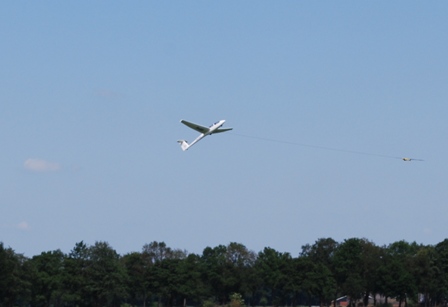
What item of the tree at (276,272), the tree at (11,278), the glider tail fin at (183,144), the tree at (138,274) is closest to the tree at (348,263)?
the tree at (276,272)

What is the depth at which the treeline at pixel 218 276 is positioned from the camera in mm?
145250

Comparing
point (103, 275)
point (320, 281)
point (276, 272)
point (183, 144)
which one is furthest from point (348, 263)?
point (183, 144)

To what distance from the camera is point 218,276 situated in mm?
165125

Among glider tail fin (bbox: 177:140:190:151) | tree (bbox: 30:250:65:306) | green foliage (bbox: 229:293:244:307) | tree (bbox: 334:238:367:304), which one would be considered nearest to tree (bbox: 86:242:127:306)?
tree (bbox: 30:250:65:306)

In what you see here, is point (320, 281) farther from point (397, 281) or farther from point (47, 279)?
point (47, 279)

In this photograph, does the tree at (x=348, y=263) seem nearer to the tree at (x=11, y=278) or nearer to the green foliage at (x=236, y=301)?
the green foliage at (x=236, y=301)

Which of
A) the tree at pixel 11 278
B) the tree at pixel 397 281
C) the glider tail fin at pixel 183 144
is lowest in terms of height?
the tree at pixel 11 278

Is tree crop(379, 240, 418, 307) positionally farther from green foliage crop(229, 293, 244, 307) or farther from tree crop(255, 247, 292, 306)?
green foliage crop(229, 293, 244, 307)

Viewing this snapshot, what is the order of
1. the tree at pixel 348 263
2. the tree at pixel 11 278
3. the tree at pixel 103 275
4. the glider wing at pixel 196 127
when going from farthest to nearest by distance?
the tree at pixel 348 263 < the tree at pixel 103 275 < the tree at pixel 11 278 < the glider wing at pixel 196 127

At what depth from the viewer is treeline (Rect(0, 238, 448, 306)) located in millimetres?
145250

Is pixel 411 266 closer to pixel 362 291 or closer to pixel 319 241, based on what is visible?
pixel 362 291

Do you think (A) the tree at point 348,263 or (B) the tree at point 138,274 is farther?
(A) the tree at point 348,263

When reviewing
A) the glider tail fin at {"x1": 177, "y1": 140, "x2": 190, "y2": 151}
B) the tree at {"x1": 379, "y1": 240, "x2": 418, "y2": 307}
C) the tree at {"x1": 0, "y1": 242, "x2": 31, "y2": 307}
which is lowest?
the tree at {"x1": 0, "y1": 242, "x2": 31, "y2": 307}

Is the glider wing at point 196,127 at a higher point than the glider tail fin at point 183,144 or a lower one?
lower
